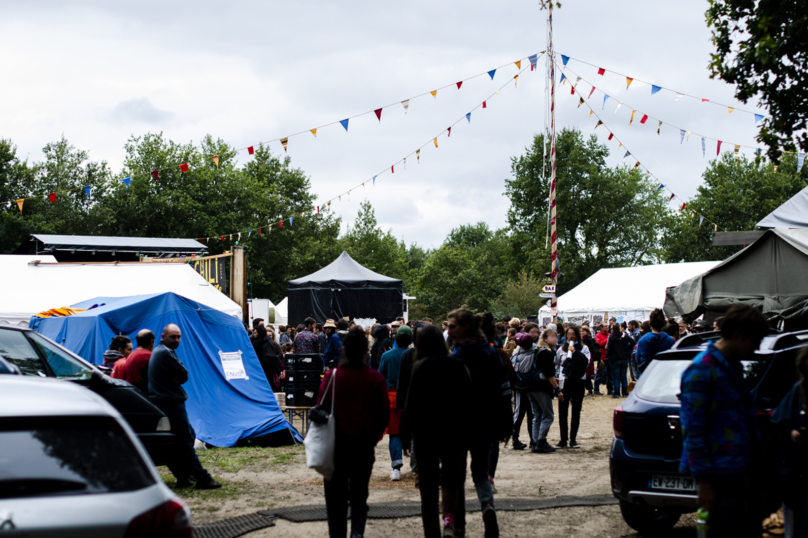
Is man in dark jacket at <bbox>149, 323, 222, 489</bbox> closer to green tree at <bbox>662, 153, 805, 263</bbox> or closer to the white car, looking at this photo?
the white car

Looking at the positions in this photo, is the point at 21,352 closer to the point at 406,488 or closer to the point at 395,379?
the point at 395,379

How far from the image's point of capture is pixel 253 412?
1099cm

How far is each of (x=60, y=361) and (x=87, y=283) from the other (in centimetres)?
1010

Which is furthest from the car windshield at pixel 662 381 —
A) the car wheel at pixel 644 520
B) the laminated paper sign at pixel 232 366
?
the laminated paper sign at pixel 232 366

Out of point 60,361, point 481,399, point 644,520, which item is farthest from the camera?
point 60,361

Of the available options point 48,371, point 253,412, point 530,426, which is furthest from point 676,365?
point 253,412

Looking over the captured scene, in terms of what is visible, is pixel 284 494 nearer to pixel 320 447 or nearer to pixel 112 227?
pixel 320 447

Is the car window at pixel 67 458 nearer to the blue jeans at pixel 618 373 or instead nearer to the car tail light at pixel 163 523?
the car tail light at pixel 163 523

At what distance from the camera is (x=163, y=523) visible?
261cm

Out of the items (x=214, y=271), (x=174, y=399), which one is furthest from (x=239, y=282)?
(x=174, y=399)

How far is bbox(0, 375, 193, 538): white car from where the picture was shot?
239cm

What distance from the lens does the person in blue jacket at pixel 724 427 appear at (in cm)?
345

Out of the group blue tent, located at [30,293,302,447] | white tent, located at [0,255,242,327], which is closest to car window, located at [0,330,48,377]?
blue tent, located at [30,293,302,447]

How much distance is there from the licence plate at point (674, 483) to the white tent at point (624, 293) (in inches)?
908
